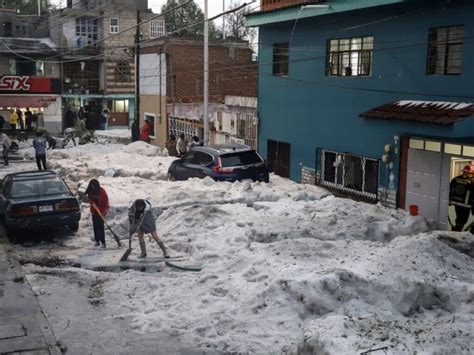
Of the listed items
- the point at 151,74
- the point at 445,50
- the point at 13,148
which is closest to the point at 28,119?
the point at 13,148

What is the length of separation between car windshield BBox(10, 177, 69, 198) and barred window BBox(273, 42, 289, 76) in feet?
32.9

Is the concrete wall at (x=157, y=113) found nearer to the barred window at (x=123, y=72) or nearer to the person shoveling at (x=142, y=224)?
the barred window at (x=123, y=72)

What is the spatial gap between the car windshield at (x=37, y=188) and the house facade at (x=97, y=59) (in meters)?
32.4

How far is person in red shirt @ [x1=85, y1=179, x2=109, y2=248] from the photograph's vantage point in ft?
44.6

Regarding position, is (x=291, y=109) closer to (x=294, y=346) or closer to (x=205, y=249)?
(x=205, y=249)

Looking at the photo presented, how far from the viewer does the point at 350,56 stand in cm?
1866

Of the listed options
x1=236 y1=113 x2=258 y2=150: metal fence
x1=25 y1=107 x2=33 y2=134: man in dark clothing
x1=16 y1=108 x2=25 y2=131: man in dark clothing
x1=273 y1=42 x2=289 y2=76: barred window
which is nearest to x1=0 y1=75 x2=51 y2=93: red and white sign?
x1=25 y1=107 x2=33 y2=134: man in dark clothing

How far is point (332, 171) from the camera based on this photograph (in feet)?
64.8

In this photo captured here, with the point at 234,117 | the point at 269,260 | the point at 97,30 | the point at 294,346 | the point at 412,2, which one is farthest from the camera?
the point at 97,30

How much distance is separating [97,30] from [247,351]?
43419mm

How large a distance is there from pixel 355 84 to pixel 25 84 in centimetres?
2818

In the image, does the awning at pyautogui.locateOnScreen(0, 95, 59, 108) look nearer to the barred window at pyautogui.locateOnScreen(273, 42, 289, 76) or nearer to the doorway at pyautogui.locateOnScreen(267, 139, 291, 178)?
the doorway at pyautogui.locateOnScreen(267, 139, 291, 178)

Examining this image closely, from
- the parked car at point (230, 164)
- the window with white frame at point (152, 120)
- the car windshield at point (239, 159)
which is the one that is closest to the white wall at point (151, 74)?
the window with white frame at point (152, 120)

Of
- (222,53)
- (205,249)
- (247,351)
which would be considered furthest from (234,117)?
(247,351)
